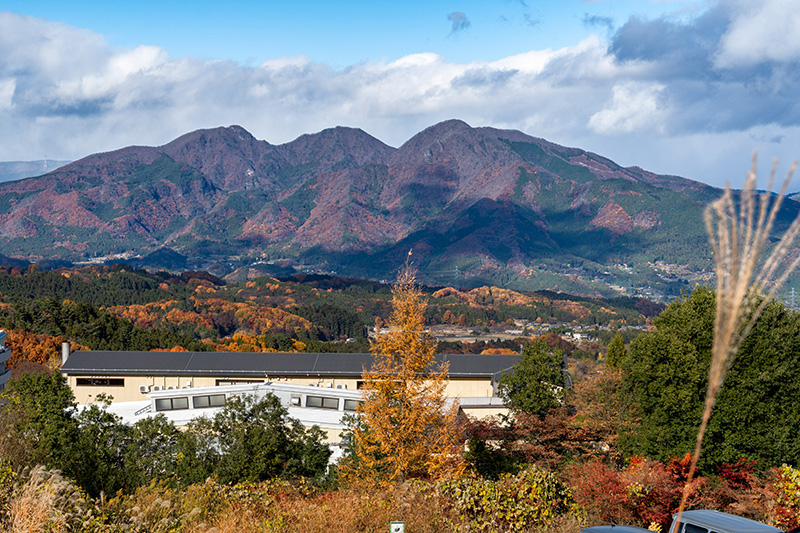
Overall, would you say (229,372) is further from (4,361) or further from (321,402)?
(4,361)

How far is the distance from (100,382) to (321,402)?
18704 millimetres

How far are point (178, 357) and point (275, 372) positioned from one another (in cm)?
740

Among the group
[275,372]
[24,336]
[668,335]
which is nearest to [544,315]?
[24,336]

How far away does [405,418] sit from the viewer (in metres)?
17.8

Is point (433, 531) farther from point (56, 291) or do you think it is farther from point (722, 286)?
point (56, 291)

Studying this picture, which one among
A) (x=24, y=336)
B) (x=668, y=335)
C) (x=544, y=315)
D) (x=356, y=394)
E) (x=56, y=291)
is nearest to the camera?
(x=668, y=335)

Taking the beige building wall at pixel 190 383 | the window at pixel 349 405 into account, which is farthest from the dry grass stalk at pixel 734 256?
the beige building wall at pixel 190 383

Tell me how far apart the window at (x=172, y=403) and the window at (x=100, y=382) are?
12373 mm

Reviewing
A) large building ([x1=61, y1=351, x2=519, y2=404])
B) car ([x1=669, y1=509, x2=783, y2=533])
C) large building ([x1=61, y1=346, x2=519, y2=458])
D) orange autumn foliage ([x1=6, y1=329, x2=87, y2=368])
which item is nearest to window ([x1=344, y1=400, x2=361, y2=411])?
large building ([x1=61, y1=346, x2=519, y2=458])

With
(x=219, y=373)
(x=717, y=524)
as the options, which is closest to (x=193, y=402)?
(x=219, y=373)

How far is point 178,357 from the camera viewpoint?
4578 centimetres

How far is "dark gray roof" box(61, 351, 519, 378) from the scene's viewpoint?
42906 mm

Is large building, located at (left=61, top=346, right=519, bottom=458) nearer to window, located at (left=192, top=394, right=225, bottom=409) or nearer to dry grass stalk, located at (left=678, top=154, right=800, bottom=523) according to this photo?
window, located at (left=192, top=394, right=225, bottom=409)

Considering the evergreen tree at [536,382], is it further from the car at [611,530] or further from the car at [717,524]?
the car at [611,530]
